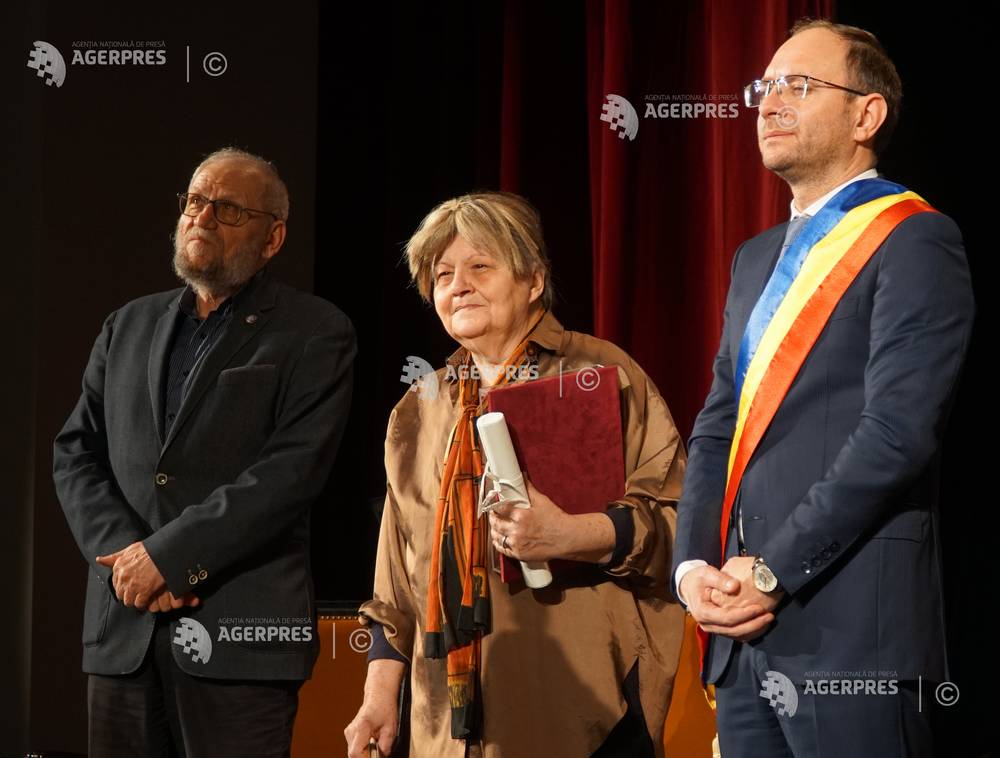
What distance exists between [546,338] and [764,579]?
0.72 meters

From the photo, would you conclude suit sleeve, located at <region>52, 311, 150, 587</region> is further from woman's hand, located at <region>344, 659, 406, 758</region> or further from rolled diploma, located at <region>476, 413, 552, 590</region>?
rolled diploma, located at <region>476, 413, 552, 590</region>

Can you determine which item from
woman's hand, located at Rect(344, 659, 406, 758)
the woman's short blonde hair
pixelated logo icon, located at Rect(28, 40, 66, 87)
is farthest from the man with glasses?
pixelated logo icon, located at Rect(28, 40, 66, 87)

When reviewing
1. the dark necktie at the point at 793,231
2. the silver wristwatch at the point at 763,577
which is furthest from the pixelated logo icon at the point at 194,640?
the dark necktie at the point at 793,231

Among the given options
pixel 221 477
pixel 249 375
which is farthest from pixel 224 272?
pixel 221 477

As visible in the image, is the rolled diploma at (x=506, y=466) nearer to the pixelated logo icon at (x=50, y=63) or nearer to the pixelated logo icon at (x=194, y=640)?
the pixelated logo icon at (x=194, y=640)

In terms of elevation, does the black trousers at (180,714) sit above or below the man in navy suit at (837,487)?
below

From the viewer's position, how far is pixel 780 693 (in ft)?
6.58

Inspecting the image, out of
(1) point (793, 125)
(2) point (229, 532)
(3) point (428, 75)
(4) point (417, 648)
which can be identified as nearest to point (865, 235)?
(1) point (793, 125)

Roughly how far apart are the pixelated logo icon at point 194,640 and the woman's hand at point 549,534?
2.07 feet

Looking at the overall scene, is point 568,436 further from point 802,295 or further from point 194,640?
point 194,640

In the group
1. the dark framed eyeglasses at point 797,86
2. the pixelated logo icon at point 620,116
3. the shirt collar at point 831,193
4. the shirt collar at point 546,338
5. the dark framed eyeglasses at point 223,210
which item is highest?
the pixelated logo icon at point 620,116

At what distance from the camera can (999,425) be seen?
3.41 m

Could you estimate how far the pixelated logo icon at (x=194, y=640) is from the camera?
2.52 m

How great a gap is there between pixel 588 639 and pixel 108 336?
4.12ft
